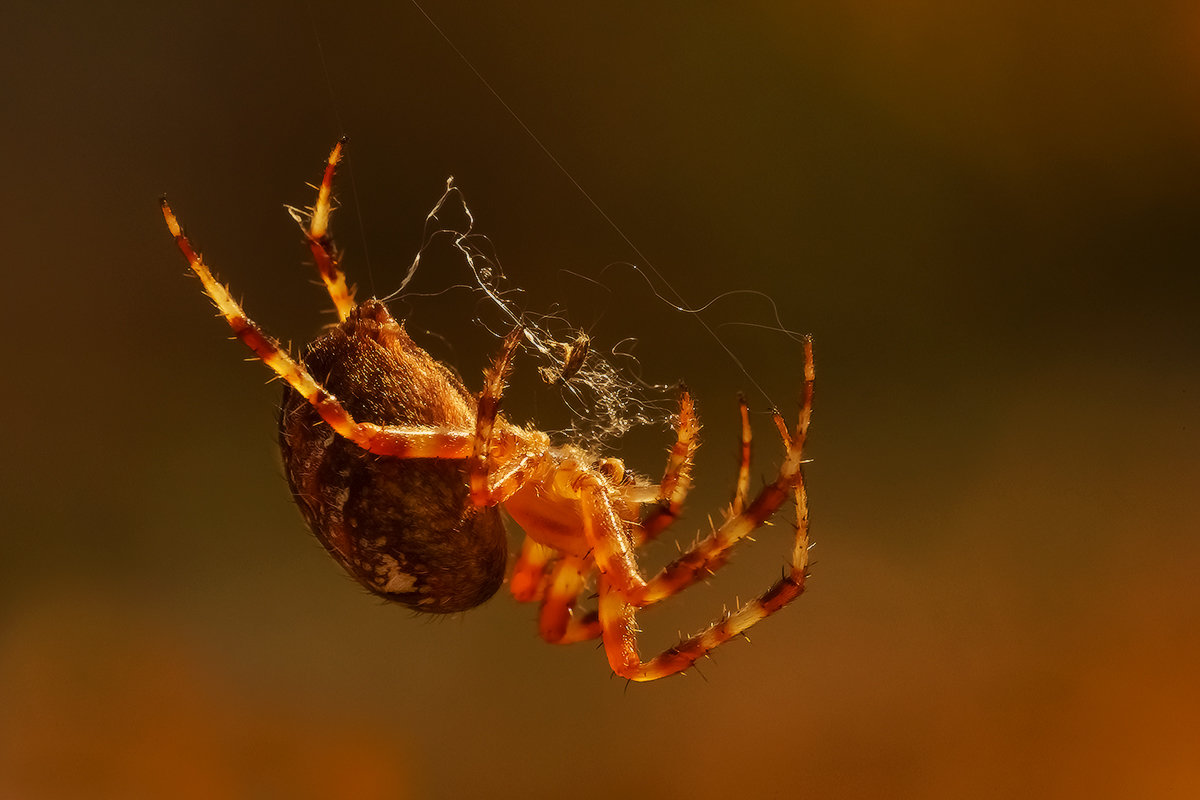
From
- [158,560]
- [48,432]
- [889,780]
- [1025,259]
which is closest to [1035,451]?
[1025,259]

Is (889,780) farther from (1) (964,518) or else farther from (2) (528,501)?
(2) (528,501)

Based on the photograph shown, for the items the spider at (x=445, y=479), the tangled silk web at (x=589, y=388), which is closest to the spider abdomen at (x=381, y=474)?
the spider at (x=445, y=479)

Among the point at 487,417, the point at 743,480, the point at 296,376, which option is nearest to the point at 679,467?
the point at 743,480

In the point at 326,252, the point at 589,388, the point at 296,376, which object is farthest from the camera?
the point at 589,388

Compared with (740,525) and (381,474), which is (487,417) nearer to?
(381,474)

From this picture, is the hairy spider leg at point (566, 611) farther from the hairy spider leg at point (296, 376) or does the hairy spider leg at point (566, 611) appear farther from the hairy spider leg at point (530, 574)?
the hairy spider leg at point (296, 376)
